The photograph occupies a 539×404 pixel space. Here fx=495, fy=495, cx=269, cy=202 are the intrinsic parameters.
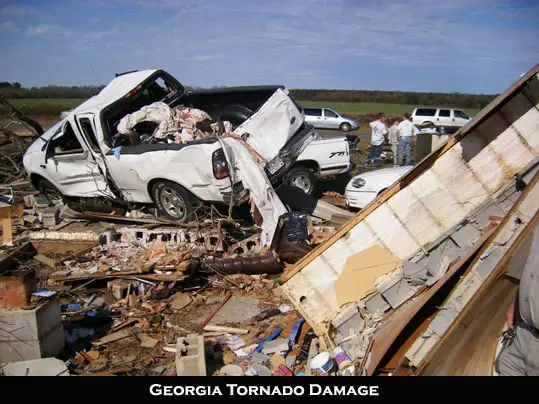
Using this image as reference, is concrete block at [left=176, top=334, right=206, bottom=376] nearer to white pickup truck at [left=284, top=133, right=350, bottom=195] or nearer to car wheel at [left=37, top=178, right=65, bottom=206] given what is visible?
white pickup truck at [left=284, top=133, right=350, bottom=195]

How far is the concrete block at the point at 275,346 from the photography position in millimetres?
5008

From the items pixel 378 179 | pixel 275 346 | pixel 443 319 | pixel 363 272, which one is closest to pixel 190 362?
pixel 275 346

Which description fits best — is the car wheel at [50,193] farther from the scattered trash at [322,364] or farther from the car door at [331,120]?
the car door at [331,120]

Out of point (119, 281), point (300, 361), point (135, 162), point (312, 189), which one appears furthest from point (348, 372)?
point (312, 189)

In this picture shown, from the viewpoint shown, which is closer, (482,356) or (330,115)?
(482,356)

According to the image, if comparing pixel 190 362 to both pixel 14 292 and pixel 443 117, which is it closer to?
pixel 14 292

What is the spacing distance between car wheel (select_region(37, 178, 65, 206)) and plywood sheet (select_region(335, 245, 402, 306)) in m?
6.84

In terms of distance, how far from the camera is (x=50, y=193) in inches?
413

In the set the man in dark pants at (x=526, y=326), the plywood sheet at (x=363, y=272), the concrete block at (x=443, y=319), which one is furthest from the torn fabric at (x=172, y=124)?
the man in dark pants at (x=526, y=326)

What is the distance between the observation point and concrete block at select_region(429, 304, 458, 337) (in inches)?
158

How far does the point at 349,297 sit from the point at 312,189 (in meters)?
5.03

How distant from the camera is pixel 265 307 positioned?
6.20 metres

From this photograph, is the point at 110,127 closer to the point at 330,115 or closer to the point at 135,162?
the point at 135,162

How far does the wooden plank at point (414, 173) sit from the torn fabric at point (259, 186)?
1797 millimetres
